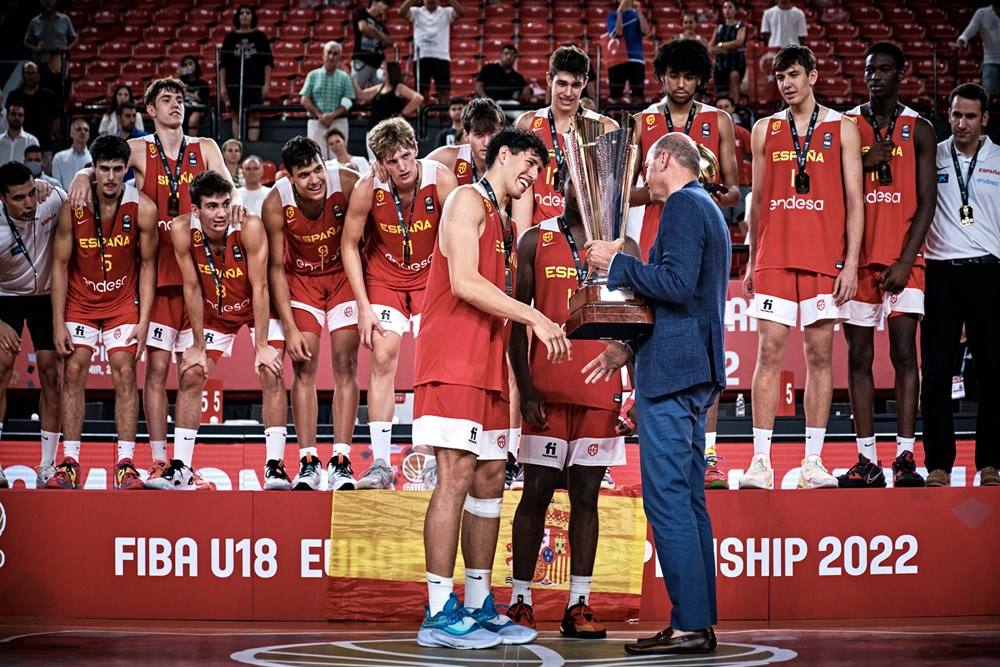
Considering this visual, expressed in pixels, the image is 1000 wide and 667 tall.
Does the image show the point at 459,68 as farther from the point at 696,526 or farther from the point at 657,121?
the point at 696,526

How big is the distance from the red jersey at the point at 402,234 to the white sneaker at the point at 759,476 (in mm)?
2047

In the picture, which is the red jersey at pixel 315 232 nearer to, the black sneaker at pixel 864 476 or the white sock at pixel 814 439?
the white sock at pixel 814 439

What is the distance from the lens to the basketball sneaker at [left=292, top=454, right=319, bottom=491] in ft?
21.0


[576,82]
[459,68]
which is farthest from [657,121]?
[459,68]

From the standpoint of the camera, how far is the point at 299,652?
4.92 meters

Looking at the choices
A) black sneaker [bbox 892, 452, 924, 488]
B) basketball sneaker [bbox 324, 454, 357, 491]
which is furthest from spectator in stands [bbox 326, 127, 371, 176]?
black sneaker [bbox 892, 452, 924, 488]

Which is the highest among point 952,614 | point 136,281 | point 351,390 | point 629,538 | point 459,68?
point 459,68

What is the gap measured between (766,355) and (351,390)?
7.44ft

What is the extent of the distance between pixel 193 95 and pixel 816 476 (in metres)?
9.44

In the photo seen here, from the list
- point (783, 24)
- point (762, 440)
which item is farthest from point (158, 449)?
point (783, 24)

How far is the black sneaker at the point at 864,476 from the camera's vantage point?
637 cm

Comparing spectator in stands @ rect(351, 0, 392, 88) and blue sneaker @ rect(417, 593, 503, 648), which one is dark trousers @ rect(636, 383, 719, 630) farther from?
spectator in stands @ rect(351, 0, 392, 88)

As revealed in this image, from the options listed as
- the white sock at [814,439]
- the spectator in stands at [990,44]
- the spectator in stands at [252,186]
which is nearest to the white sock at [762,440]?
the white sock at [814,439]

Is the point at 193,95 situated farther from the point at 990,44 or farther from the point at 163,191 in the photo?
the point at 990,44
